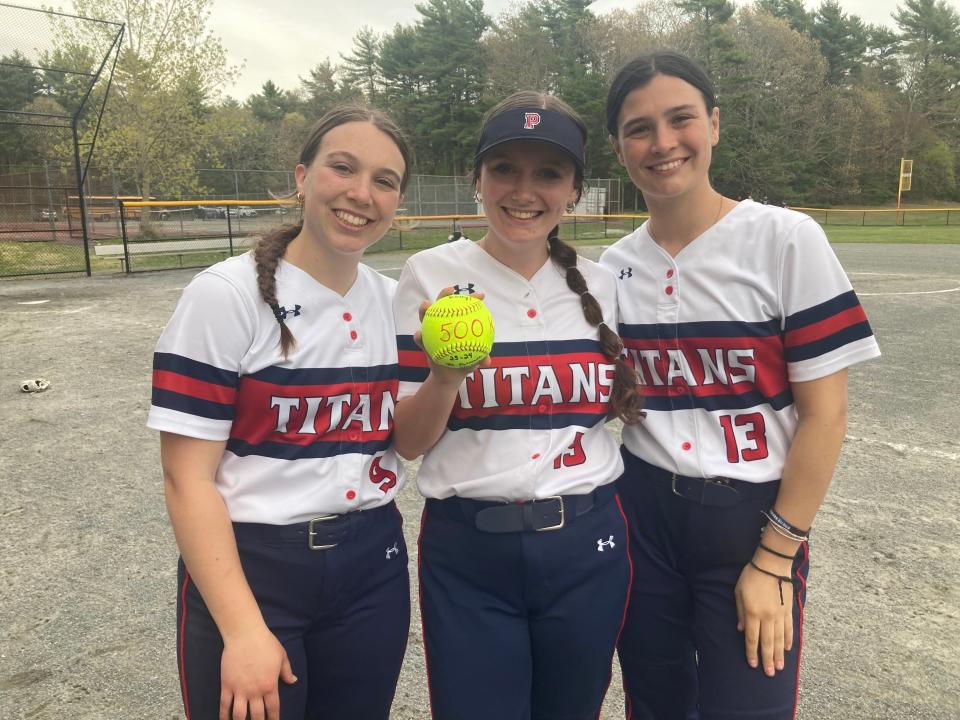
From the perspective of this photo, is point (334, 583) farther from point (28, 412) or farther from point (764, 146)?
point (764, 146)

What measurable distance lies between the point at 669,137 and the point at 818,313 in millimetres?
627

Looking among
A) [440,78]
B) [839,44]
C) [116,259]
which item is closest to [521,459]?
[116,259]

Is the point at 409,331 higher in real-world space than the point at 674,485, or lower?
higher

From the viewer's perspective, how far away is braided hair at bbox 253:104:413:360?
1788 mm

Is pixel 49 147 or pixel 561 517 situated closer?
pixel 561 517

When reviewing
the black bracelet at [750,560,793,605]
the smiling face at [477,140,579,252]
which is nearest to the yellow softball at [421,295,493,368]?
the smiling face at [477,140,579,252]

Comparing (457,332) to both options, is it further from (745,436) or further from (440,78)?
(440,78)

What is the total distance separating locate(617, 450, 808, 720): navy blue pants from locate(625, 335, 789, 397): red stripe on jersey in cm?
27

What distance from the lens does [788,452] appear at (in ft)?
6.29

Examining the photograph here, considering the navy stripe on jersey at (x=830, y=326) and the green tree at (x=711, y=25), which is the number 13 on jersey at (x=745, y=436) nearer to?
the navy stripe on jersey at (x=830, y=326)

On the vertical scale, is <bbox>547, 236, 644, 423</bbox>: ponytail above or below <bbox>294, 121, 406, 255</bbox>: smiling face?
below

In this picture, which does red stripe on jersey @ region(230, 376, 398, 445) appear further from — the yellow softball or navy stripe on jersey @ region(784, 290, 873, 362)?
navy stripe on jersey @ region(784, 290, 873, 362)

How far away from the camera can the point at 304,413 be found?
5.93 feet

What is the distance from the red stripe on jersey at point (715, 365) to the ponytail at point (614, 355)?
0.27 ft
